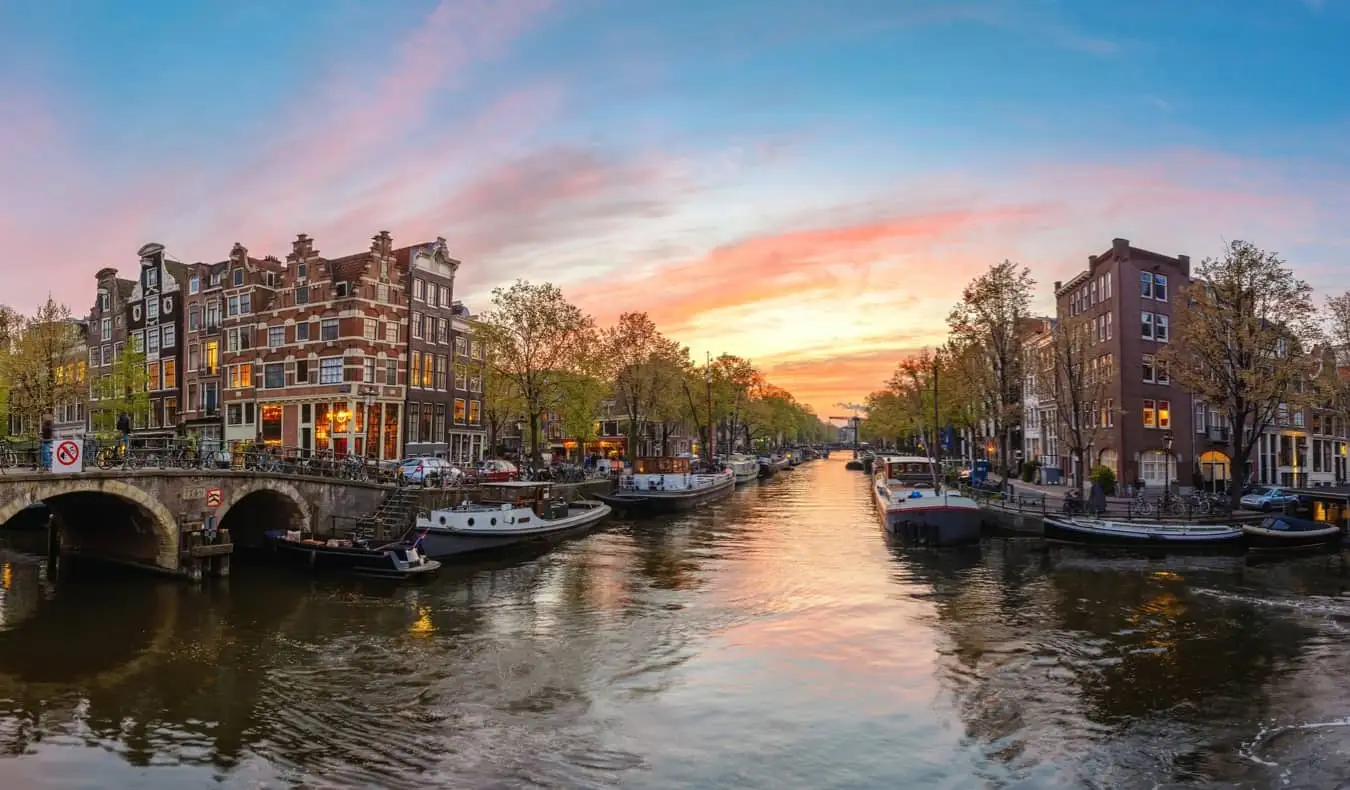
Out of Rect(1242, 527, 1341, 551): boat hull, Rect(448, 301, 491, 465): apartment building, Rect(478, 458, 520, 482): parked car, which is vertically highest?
Rect(448, 301, 491, 465): apartment building

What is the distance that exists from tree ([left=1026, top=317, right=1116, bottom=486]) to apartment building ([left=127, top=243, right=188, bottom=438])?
71.5 meters

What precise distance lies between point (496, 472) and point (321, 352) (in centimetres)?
1808

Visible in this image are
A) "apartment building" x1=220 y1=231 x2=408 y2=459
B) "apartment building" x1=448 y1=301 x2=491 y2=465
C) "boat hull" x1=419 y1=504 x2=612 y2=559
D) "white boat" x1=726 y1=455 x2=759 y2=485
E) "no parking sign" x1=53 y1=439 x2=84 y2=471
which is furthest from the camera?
"white boat" x1=726 y1=455 x2=759 y2=485

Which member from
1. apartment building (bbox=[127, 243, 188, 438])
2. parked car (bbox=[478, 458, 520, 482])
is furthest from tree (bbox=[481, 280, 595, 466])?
apartment building (bbox=[127, 243, 188, 438])

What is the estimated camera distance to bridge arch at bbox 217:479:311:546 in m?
41.3

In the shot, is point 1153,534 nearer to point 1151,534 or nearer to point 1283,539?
point 1151,534

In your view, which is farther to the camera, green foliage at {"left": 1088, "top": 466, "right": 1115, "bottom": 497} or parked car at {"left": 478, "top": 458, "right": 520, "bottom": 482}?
green foliage at {"left": 1088, "top": 466, "right": 1115, "bottom": 497}

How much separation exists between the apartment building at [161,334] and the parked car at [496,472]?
111ft

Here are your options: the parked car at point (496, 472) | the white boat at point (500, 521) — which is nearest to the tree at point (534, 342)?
the parked car at point (496, 472)

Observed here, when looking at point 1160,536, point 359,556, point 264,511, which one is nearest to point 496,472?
point 264,511

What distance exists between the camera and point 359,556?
3647 cm

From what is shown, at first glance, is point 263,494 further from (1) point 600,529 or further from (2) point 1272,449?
(2) point 1272,449

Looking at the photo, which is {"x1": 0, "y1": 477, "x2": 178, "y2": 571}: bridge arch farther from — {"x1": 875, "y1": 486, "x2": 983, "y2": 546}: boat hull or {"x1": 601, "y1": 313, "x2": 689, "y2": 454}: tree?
{"x1": 601, "y1": 313, "x2": 689, "y2": 454}: tree

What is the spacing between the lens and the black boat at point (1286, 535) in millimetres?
43375
